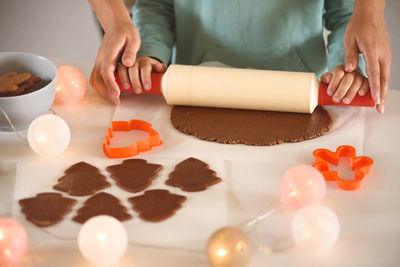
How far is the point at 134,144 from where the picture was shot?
39.9 inches

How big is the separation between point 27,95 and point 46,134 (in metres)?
0.11

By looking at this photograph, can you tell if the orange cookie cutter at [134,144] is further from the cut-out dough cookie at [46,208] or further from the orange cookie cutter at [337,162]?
the orange cookie cutter at [337,162]

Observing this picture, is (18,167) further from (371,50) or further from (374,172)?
(371,50)

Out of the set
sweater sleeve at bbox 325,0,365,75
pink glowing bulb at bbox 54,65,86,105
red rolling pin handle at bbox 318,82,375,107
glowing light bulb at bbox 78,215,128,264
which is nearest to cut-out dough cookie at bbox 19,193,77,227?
glowing light bulb at bbox 78,215,128,264

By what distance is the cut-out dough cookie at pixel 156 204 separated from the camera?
33.6 inches

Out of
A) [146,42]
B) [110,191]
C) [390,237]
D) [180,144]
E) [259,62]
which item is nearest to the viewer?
[390,237]

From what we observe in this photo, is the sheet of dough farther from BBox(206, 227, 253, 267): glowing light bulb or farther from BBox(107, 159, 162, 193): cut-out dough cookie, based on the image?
BBox(206, 227, 253, 267): glowing light bulb

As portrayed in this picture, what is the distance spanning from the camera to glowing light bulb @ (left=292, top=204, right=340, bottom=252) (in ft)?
2.45

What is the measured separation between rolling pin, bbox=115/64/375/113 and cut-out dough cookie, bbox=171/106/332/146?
0.02m

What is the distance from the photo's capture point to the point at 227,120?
113 centimetres

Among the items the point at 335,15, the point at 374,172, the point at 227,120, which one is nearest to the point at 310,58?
the point at 335,15

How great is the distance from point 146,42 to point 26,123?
41 cm

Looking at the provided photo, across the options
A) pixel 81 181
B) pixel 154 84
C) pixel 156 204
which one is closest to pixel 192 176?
pixel 156 204

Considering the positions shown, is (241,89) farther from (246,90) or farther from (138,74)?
(138,74)
